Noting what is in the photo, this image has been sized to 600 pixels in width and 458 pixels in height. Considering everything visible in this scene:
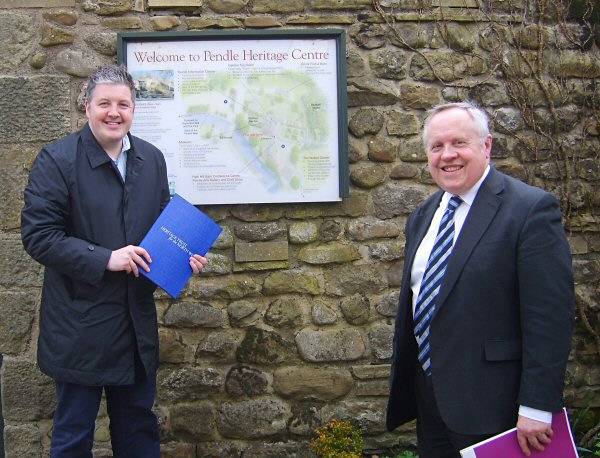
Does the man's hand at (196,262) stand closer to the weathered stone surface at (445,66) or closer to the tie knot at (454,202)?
the tie knot at (454,202)

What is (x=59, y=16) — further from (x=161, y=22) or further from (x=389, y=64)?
(x=389, y=64)

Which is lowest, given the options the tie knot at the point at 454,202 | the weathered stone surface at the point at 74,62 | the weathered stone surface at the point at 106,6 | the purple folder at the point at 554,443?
the purple folder at the point at 554,443

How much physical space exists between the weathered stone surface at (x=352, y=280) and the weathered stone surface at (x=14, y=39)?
2065 mm

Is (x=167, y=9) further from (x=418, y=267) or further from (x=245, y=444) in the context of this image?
(x=245, y=444)

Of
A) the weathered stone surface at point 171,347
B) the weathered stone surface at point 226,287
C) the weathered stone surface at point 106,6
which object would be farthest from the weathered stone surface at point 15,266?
the weathered stone surface at point 106,6

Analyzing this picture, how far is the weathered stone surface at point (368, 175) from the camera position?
13.1 ft

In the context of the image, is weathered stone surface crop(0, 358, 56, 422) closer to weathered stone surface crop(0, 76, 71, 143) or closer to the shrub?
weathered stone surface crop(0, 76, 71, 143)

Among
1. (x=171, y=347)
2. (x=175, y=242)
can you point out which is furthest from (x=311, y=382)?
(x=175, y=242)

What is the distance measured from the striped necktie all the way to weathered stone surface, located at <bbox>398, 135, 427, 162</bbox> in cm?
154

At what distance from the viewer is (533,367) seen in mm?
2205

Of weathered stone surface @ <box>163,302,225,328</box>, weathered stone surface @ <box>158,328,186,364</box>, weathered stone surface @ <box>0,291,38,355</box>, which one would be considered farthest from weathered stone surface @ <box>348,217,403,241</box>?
weathered stone surface @ <box>0,291,38,355</box>

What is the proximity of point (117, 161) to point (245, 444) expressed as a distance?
187 centimetres

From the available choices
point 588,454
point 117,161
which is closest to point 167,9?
point 117,161

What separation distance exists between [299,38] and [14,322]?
2191mm
